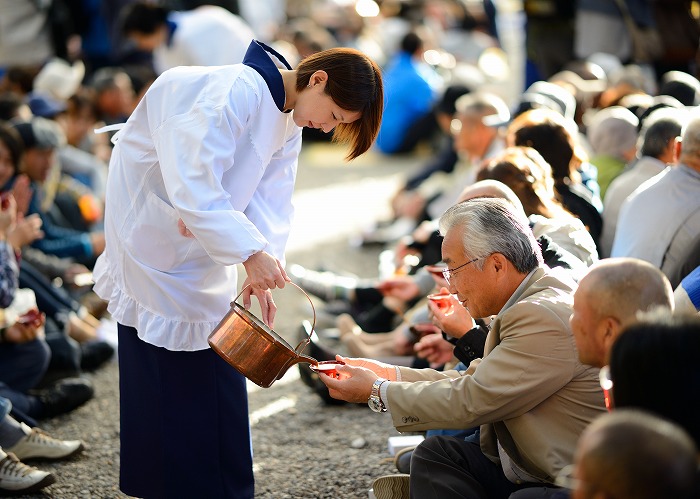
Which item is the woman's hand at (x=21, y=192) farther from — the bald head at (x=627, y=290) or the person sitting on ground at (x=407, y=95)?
the person sitting on ground at (x=407, y=95)

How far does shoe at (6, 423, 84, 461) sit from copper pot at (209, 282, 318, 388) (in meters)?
1.34

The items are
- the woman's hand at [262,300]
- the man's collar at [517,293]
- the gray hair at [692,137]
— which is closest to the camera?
the man's collar at [517,293]

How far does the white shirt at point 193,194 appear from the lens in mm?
2900

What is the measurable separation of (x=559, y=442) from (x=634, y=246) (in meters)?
1.59

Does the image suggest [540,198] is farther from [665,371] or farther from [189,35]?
[189,35]

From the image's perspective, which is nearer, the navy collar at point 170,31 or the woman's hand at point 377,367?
the woman's hand at point 377,367

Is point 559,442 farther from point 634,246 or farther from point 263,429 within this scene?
point 263,429

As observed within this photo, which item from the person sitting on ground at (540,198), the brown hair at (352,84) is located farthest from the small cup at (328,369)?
the person sitting on ground at (540,198)

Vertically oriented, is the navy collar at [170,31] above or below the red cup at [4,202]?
below

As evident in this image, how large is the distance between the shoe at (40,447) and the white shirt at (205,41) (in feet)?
13.3

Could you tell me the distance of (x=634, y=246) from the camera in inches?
160

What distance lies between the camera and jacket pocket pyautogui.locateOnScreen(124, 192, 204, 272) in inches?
123

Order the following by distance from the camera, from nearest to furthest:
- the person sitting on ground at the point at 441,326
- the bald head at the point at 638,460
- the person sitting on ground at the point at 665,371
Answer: the bald head at the point at 638,460 < the person sitting on ground at the point at 665,371 < the person sitting on ground at the point at 441,326

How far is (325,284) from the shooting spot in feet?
19.1
